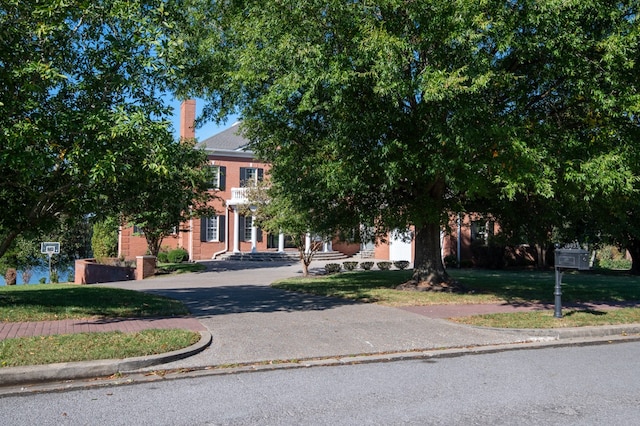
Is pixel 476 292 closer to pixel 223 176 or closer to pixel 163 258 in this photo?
pixel 163 258

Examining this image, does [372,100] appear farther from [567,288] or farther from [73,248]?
[73,248]

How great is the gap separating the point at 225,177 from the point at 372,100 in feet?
89.4

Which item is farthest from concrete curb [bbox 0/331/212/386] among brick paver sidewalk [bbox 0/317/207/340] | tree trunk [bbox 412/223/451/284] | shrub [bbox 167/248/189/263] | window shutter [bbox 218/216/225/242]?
window shutter [bbox 218/216/225/242]

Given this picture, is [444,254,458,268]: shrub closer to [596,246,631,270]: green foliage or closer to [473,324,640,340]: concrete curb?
[596,246,631,270]: green foliage

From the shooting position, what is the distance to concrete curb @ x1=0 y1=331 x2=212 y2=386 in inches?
256

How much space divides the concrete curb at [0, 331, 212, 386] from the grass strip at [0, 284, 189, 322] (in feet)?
11.7

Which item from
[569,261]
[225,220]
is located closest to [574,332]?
[569,261]

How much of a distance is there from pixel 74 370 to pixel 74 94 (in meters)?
5.70

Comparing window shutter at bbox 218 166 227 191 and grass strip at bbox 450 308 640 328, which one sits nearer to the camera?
grass strip at bbox 450 308 640 328

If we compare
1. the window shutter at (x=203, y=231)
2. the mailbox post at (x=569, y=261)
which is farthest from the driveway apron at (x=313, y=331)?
the window shutter at (x=203, y=231)

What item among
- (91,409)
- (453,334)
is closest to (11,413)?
(91,409)

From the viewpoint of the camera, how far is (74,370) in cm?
676

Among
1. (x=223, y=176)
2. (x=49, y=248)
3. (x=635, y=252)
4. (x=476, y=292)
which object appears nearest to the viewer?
(x=476, y=292)

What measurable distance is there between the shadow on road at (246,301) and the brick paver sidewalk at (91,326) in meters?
1.21
